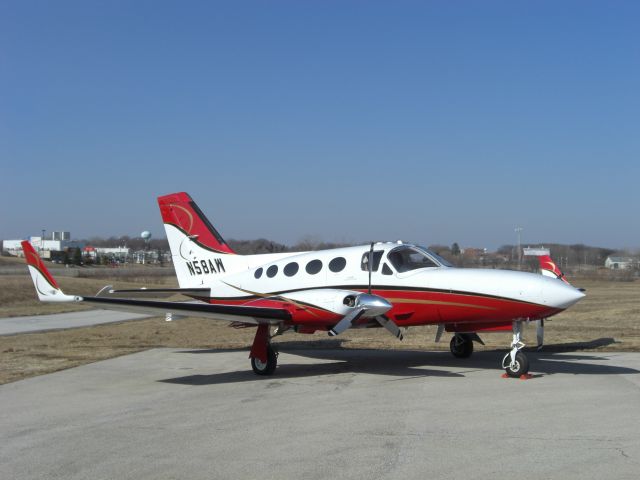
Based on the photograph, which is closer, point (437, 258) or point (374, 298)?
point (374, 298)

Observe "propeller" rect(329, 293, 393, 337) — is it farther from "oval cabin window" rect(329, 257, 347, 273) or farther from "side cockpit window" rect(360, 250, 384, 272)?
"oval cabin window" rect(329, 257, 347, 273)

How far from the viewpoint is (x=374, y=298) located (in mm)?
12766

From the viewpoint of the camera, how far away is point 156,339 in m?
21.7

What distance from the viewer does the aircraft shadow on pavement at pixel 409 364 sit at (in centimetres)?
1348

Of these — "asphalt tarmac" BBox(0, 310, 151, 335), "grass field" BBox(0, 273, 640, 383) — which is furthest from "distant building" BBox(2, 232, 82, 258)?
"grass field" BBox(0, 273, 640, 383)

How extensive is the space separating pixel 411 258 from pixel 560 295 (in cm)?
321

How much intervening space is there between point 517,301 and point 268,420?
5.45 meters

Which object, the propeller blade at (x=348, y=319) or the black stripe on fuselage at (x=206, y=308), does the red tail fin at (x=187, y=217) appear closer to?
the black stripe on fuselage at (x=206, y=308)

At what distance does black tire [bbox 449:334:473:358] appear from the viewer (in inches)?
621

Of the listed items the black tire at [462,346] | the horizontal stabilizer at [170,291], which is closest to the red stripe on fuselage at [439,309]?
the black tire at [462,346]

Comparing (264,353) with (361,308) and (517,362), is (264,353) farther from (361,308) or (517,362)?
(517,362)

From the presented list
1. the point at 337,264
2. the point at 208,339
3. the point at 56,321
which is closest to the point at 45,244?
the point at 56,321

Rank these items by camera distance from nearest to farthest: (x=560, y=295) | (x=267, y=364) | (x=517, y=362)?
1. (x=560, y=295)
2. (x=517, y=362)
3. (x=267, y=364)

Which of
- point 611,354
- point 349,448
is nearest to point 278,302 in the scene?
point 349,448
